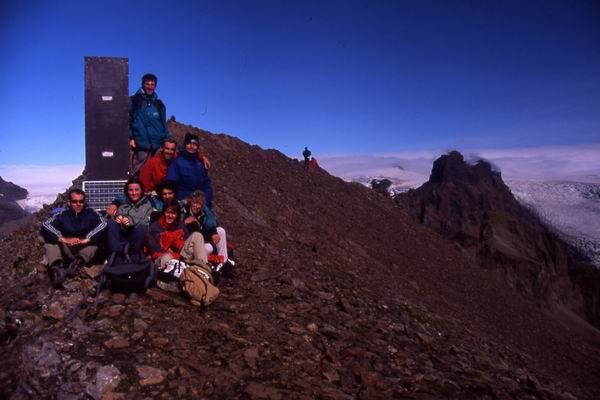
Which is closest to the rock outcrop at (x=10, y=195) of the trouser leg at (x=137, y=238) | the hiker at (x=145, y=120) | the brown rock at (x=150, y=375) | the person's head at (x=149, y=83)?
the hiker at (x=145, y=120)

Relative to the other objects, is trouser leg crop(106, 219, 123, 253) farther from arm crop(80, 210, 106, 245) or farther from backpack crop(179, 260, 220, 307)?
backpack crop(179, 260, 220, 307)

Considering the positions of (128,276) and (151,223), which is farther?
(151,223)

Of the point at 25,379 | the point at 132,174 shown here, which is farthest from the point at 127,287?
the point at 132,174

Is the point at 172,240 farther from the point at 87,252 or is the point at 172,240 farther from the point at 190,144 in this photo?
the point at 190,144

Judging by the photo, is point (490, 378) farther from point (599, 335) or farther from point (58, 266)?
point (599, 335)

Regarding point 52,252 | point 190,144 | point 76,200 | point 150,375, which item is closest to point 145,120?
point 190,144

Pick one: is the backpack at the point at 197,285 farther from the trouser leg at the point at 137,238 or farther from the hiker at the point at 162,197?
the hiker at the point at 162,197

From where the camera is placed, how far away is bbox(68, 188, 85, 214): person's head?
230 inches

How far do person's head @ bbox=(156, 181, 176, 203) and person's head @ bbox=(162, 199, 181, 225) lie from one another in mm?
506

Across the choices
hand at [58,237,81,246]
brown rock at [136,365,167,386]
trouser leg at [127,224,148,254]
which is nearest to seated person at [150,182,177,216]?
trouser leg at [127,224,148,254]

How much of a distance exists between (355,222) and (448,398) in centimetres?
1441

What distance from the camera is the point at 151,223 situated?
6.45m

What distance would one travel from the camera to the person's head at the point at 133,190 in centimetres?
646

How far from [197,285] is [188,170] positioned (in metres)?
2.01
